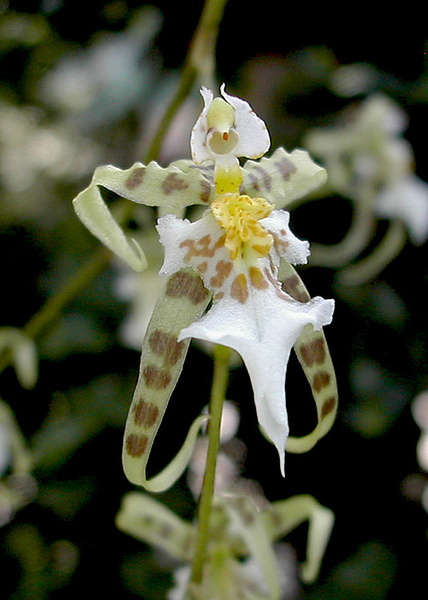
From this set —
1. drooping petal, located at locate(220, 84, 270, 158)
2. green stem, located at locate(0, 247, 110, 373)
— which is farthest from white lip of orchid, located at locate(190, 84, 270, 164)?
green stem, located at locate(0, 247, 110, 373)

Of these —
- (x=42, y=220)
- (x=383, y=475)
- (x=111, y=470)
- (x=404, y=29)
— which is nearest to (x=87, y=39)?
(x=42, y=220)

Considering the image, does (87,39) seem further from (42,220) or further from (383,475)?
(383,475)

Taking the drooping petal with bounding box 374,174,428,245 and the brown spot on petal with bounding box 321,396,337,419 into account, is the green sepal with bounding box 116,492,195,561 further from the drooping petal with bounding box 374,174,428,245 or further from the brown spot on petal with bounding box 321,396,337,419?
the drooping petal with bounding box 374,174,428,245

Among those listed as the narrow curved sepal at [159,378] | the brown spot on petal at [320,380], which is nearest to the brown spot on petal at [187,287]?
the narrow curved sepal at [159,378]

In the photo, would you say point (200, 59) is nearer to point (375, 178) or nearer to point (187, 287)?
point (187, 287)

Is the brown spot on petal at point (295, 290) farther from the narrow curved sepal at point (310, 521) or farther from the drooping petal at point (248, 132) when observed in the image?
the narrow curved sepal at point (310, 521)

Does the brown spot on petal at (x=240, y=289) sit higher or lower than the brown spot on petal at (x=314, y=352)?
higher

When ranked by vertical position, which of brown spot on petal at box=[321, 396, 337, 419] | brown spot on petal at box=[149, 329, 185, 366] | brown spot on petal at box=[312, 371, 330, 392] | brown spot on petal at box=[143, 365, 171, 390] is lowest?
brown spot on petal at box=[321, 396, 337, 419]
